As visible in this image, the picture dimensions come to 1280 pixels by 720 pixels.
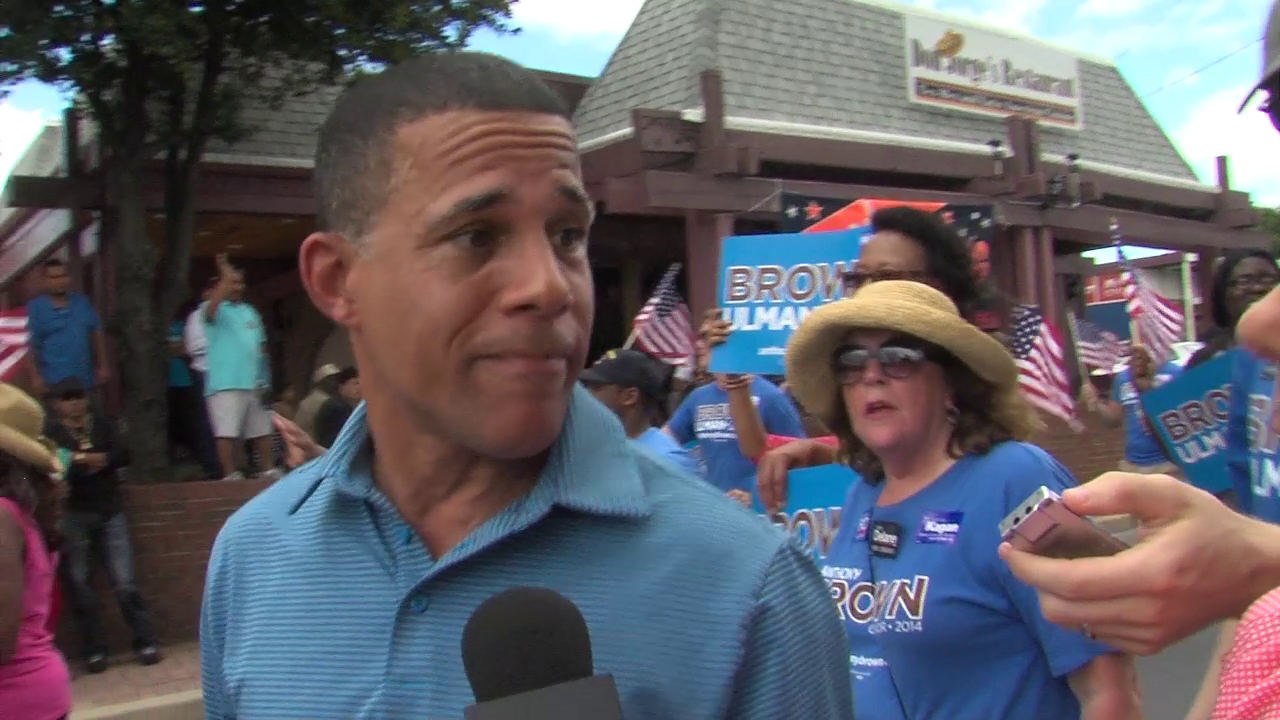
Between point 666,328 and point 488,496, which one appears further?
point 666,328

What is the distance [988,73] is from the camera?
15.0m

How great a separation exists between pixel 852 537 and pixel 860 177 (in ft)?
35.4

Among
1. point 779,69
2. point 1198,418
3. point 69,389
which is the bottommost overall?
point 1198,418

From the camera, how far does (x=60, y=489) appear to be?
4.32 m

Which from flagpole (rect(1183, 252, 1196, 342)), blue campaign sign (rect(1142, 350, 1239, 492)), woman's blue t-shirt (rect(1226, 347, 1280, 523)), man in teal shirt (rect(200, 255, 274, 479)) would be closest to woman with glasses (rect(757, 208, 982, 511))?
woman's blue t-shirt (rect(1226, 347, 1280, 523))

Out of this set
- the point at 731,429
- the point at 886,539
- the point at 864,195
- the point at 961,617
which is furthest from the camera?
the point at 864,195

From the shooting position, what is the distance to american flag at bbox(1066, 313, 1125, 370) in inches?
475

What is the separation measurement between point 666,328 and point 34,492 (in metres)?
6.87

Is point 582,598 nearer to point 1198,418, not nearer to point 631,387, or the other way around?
point 631,387

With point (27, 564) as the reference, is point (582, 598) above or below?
above

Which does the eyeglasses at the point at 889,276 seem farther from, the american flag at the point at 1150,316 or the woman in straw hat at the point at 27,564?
the american flag at the point at 1150,316

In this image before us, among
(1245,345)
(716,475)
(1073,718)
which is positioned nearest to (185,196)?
(716,475)

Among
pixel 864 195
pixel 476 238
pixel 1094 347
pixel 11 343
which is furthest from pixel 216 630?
pixel 1094 347

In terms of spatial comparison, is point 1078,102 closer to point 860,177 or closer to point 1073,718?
point 860,177
